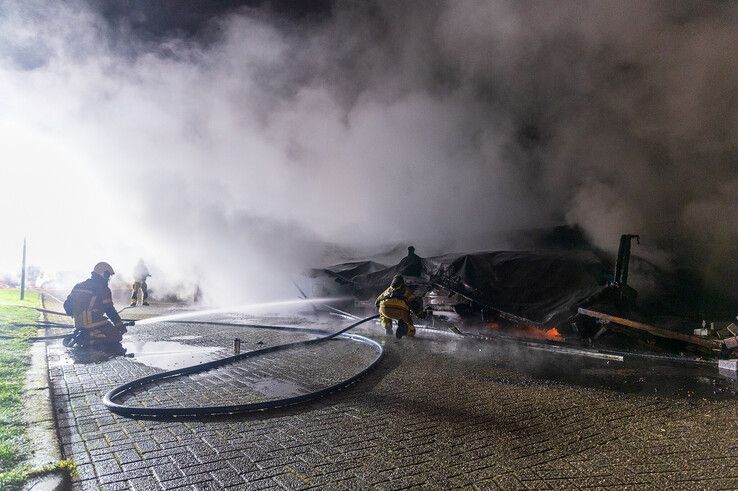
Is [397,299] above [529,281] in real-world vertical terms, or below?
below

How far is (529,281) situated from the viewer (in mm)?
9164

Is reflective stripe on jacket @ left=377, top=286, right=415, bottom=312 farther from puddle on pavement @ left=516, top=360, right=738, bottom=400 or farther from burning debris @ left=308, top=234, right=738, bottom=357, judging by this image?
puddle on pavement @ left=516, top=360, right=738, bottom=400

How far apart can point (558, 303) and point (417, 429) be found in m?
6.06

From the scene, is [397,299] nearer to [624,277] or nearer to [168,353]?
[168,353]

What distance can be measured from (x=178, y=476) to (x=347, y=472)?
1073mm

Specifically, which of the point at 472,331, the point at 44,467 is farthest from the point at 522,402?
the point at 472,331

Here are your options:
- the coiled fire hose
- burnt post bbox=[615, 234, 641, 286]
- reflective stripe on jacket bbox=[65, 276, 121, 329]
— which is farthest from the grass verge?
burnt post bbox=[615, 234, 641, 286]

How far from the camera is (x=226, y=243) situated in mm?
20156

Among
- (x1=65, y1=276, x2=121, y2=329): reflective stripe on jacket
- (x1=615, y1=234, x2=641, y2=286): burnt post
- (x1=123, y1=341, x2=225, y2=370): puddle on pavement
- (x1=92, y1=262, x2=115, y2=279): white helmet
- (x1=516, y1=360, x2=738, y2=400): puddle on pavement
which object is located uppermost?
(x1=615, y1=234, x2=641, y2=286): burnt post

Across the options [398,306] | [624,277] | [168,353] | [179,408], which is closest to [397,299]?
[398,306]

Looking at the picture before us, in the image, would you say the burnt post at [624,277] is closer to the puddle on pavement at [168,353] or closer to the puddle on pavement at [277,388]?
the puddle on pavement at [277,388]

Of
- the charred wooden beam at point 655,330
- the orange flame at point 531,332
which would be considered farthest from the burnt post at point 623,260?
the orange flame at point 531,332

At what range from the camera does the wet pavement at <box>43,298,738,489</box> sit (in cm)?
282

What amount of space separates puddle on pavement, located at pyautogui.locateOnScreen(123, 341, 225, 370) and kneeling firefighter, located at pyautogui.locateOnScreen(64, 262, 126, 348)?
1.47 ft
